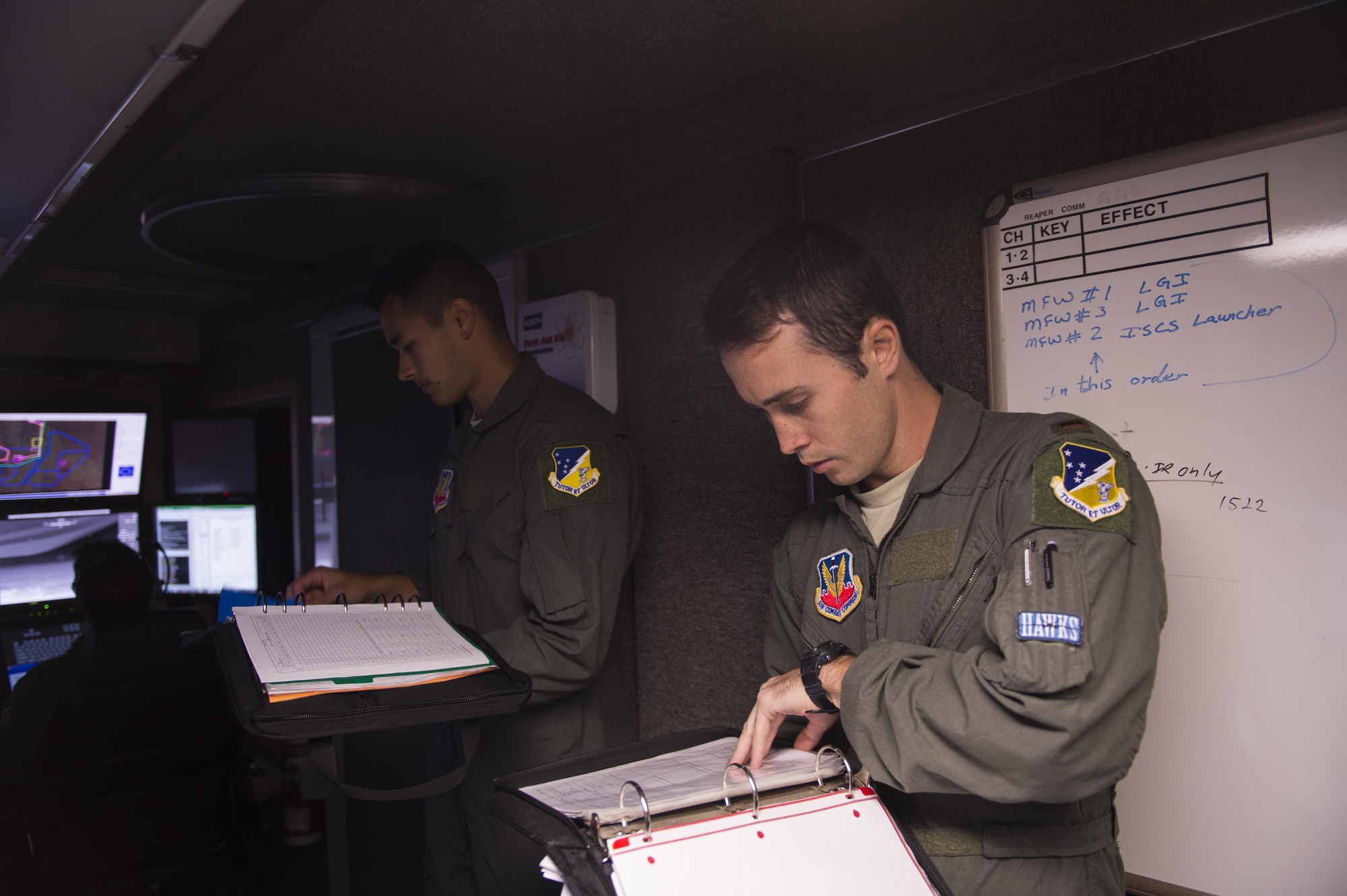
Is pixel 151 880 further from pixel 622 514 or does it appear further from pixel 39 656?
pixel 622 514

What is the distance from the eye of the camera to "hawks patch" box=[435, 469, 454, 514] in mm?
1904

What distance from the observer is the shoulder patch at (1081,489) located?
0.90 meters

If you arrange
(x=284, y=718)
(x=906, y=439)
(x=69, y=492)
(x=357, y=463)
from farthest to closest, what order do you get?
(x=69, y=492), (x=357, y=463), (x=906, y=439), (x=284, y=718)

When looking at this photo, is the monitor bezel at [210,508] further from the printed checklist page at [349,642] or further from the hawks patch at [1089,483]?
the hawks patch at [1089,483]

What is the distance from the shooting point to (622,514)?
1.64 meters

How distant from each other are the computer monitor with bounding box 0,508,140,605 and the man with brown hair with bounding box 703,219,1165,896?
9.93ft

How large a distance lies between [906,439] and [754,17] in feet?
2.70

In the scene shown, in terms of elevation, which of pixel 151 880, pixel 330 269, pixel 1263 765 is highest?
pixel 330 269

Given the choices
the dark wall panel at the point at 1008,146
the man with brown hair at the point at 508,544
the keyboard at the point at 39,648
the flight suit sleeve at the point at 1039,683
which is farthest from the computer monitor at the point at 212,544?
the flight suit sleeve at the point at 1039,683

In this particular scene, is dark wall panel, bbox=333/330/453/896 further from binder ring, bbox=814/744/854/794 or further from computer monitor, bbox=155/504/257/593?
binder ring, bbox=814/744/854/794

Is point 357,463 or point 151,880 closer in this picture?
point 151,880

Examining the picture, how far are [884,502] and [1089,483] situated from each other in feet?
1.04

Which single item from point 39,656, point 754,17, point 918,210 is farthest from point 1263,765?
point 39,656

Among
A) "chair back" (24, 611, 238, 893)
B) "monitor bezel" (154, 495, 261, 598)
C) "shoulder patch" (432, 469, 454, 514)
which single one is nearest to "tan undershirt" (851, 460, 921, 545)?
"shoulder patch" (432, 469, 454, 514)
